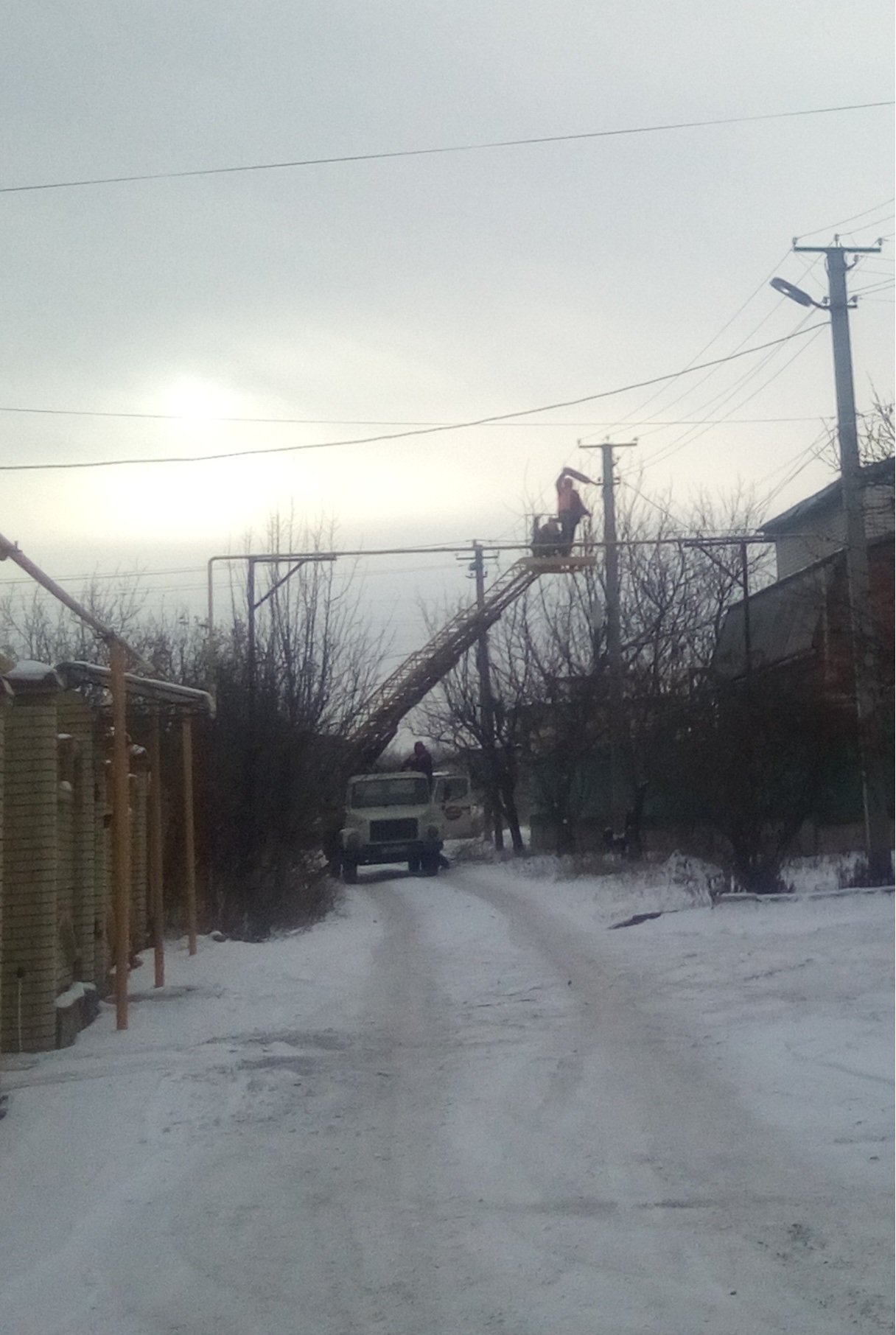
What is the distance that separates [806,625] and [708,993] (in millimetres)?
15029

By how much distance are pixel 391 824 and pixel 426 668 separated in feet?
15.9

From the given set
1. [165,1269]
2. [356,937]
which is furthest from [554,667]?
[165,1269]

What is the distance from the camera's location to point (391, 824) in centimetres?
2938

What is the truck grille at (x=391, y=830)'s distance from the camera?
2928 centimetres

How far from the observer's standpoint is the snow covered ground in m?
4.89

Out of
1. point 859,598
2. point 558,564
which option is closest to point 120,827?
point 859,598

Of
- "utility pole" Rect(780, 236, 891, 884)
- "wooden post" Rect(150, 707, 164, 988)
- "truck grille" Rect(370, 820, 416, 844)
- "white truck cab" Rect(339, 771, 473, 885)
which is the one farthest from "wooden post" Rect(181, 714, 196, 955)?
"truck grille" Rect(370, 820, 416, 844)

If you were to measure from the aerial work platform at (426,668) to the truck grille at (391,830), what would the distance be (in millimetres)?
2406

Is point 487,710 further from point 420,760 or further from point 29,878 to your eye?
point 29,878

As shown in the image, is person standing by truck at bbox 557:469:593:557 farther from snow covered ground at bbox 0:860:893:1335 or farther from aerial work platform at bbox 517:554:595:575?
snow covered ground at bbox 0:860:893:1335

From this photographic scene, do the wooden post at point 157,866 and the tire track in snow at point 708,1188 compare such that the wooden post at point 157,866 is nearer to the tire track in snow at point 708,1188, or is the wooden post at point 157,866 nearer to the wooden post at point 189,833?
the wooden post at point 189,833

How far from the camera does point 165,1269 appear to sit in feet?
17.2

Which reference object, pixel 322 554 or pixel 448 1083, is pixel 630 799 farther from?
pixel 448 1083

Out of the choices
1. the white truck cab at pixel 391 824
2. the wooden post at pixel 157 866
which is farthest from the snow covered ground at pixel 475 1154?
the white truck cab at pixel 391 824
